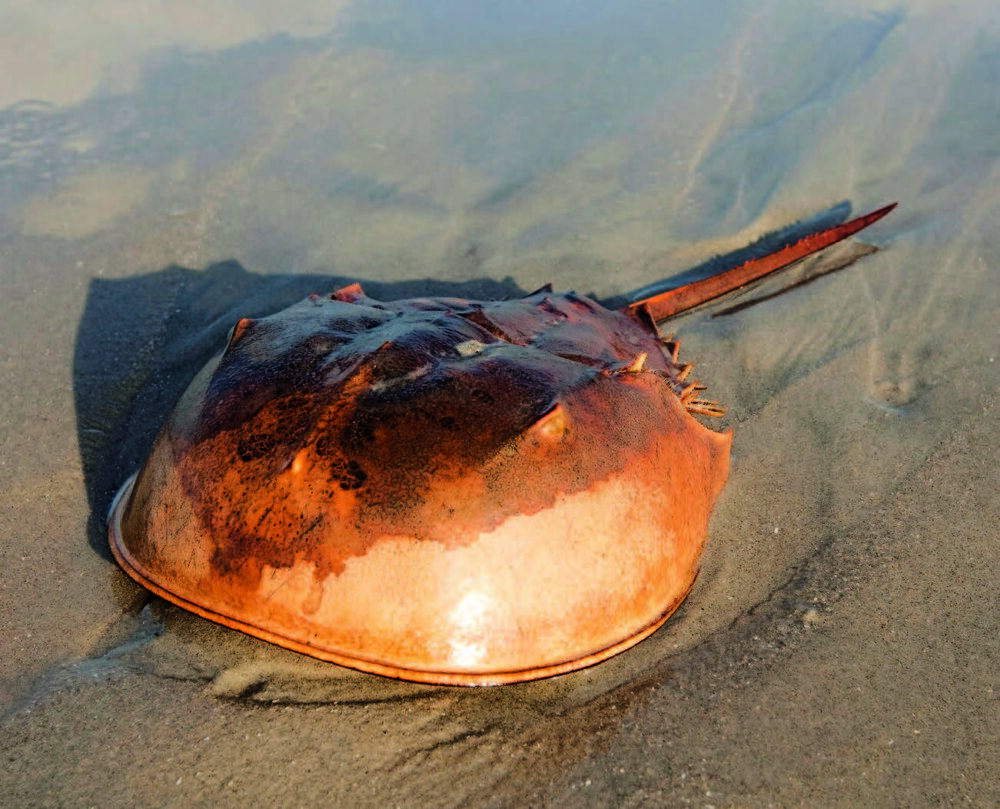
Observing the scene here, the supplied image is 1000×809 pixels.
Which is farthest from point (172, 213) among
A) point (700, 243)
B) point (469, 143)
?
point (700, 243)

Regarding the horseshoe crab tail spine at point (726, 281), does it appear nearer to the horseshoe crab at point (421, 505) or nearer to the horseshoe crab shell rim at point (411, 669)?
the horseshoe crab at point (421, 505)

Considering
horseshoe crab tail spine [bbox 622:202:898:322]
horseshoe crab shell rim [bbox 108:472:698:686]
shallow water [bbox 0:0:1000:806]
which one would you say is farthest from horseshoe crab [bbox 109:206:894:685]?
horseshoe crab tail spine [bbox 622:202:898:322]

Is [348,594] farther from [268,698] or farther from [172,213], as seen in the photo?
[172,213]

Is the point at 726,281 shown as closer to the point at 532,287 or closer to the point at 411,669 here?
the point at 532,287

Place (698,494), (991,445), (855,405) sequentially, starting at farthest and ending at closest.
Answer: (855,405), (991,445), (698,494)

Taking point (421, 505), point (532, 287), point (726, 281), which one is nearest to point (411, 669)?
point (421, 505)

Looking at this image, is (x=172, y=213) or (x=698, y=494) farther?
(x=172, y=213)

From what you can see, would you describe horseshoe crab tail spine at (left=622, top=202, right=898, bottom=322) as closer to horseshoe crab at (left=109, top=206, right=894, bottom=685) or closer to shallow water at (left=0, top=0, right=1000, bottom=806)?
shallow water at (left=0, top=0, right=1000, bottom=806)

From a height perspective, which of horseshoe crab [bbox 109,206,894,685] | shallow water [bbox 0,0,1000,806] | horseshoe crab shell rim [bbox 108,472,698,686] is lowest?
shallow water [bbox 0,0,1000,806]
